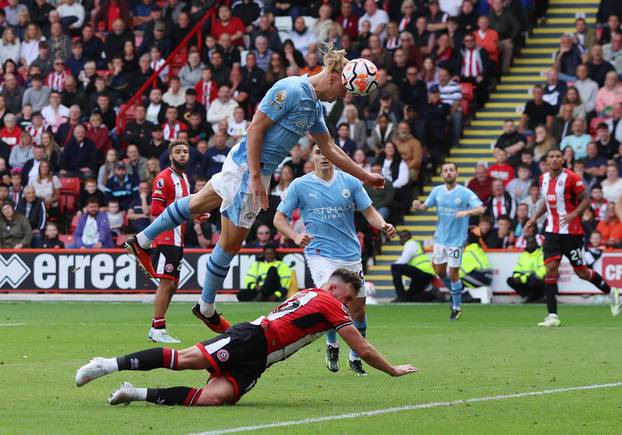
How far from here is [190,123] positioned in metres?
30.6

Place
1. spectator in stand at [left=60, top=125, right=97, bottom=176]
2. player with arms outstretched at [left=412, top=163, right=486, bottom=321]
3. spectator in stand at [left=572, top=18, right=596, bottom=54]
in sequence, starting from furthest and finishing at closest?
spectator in stand at [left=60, top=125, right=97, bottom=176] → spectator in stand at [left=572, top=18, right=596, bottom=54] → player with arms outstretched at [left=412, top=163, right=486, bottom=321]

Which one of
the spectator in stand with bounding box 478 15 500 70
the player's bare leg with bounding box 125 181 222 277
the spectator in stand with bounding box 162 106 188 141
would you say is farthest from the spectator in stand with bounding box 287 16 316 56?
the player's bare leg with bounding box 125 181 222 277

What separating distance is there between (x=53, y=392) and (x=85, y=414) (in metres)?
1.47

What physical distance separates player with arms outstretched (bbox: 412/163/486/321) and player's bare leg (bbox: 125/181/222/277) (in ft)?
29.1

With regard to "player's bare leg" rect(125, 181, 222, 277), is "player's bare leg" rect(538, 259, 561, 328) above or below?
below

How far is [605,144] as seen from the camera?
88.2ft

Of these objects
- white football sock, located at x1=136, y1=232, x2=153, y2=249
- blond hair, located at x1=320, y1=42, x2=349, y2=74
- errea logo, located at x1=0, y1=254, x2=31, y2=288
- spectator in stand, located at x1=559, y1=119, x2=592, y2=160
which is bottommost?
errea logo, located at x1=0, y1=254, x2=31, y2=288

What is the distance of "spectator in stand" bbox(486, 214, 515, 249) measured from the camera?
1044 inches

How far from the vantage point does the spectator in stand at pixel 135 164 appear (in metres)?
29.8

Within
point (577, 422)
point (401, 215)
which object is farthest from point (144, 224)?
point (577, 422)

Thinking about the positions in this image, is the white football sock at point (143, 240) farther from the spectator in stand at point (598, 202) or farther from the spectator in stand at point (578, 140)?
the spectator in stand at point (578, 140)

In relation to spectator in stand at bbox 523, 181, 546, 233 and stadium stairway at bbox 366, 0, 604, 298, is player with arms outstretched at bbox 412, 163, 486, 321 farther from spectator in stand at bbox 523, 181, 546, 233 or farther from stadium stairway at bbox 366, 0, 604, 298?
stadium stairway at bbox 366, 0, 604, 298

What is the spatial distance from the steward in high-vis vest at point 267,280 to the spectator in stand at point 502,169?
16.0 ft

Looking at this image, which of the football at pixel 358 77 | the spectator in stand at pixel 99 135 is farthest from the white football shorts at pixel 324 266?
the spectator in stand at pixel 99 135
